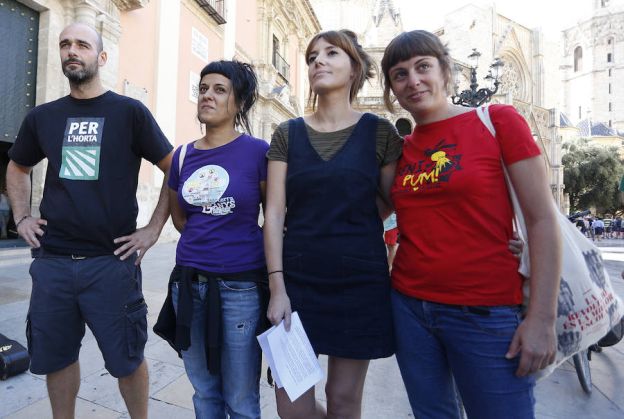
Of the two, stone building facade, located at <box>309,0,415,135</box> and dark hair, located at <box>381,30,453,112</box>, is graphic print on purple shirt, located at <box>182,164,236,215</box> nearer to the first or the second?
dark hair, located at <box>381,30,453,112</box>

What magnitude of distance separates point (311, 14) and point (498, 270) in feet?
72.2

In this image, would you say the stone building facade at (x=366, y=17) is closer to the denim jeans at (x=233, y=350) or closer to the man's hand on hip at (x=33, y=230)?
the man's hand on hip at (x=33, y=230)

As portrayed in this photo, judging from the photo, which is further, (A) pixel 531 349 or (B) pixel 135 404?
(B) pixel 135 404

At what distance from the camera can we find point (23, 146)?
6.43 ft

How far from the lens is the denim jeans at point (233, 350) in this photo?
159 cm

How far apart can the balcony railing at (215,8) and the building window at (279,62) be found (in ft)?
15.4

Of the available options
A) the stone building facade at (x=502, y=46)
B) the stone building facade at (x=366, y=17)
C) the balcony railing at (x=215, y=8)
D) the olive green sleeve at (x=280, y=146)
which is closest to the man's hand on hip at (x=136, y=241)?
the olive green sleeve at (x=280, y=146)

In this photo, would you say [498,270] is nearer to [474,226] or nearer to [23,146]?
[474,226]

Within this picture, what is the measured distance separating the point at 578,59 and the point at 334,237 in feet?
285

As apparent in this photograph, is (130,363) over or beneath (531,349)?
beneath

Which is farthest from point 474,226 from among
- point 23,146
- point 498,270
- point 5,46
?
point 5,46

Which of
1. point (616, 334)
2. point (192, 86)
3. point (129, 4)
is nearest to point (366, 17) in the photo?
point (192, 86)

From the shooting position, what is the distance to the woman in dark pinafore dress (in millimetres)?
1440

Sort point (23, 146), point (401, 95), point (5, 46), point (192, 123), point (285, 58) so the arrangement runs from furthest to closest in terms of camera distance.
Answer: point (285, 58)
point (192, 123)
point (5, 46)
point (23, 146)
point (401, 95)
